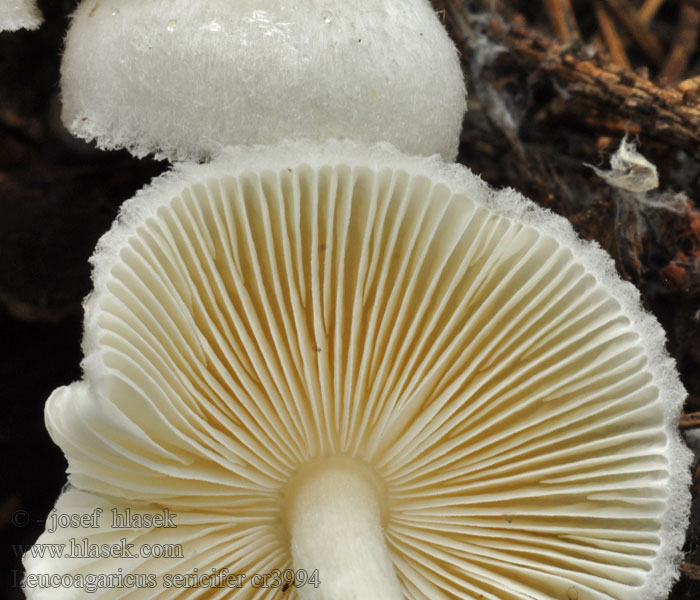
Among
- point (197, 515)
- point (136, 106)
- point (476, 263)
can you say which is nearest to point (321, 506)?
point (197, 515)

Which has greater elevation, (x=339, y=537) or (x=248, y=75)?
(x=248, y=75)

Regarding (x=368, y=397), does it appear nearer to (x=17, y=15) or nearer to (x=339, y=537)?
(x=339, y=537)

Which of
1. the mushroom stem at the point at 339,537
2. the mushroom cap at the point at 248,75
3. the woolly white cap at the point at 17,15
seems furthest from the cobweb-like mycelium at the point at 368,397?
the woolly white cap at the point at 17,15

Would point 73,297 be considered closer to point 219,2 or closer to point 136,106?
point 136,106

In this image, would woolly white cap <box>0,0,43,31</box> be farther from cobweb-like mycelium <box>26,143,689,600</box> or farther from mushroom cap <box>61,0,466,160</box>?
cobweb-like mycelium <box>26,143,689,600</box>

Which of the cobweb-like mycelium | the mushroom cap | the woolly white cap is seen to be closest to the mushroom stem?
the cobweb-like mycelium

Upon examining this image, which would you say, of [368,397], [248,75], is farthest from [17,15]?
[368,397]

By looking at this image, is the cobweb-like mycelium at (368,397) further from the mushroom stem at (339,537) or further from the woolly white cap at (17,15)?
the woolly white cap at (17,15)
